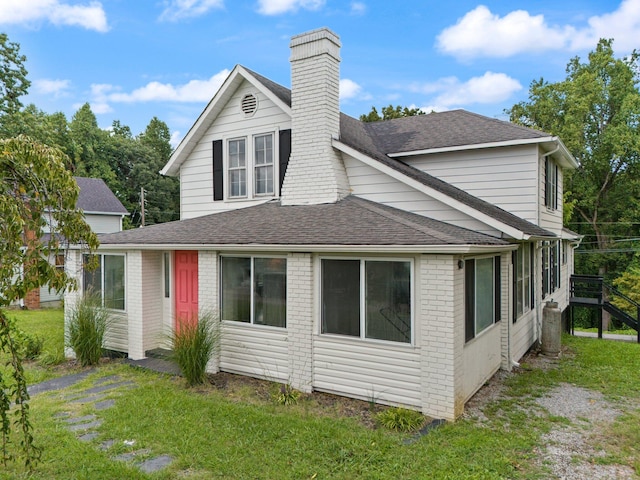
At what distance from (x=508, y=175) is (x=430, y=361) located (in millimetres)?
5470

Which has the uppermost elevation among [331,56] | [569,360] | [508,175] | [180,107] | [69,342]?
[180,107]

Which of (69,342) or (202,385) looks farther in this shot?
(69,342)

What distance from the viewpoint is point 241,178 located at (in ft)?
35.4

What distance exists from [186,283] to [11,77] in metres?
16.5

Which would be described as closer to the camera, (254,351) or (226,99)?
(254,351)

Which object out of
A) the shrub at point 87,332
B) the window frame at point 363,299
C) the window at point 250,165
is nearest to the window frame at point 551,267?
the window frame at point 363,299

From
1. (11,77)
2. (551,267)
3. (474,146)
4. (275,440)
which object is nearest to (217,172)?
(474,146)

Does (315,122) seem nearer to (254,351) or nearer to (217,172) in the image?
(217,172)

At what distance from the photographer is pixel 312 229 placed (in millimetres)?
7523

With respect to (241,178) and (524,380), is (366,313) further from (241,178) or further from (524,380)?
(241,178)

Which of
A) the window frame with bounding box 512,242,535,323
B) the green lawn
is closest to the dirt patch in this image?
the green lawn

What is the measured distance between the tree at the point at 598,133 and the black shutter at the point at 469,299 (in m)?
23.9

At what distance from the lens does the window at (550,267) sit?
11.7m

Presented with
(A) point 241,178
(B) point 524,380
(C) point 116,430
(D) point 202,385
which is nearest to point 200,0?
(A) point 241,178
